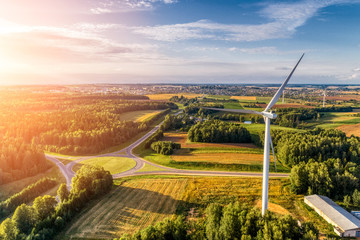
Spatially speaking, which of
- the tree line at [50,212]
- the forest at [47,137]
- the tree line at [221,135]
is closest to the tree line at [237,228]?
the tree line at [50,212]

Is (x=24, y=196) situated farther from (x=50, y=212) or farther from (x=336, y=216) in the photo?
(x=336, y=216)

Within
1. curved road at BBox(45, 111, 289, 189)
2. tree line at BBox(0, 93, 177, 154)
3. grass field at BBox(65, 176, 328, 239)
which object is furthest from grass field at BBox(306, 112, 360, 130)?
tree line at BBox(0, 93, 177, 154)

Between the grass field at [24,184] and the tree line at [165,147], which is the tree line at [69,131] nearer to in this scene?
the grass field at [24,184]

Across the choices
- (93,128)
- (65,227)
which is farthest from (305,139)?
(93,128)

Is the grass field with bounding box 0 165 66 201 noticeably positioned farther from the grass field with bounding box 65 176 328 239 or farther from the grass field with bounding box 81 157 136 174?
the grass field with bounding box 65 176 328 239

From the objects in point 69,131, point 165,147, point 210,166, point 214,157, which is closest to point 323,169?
point 210,166
